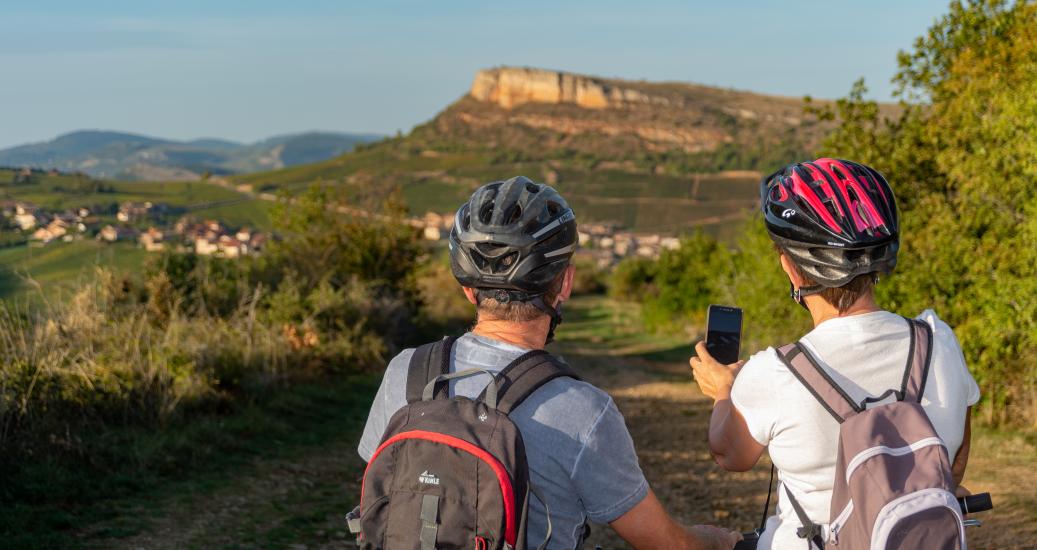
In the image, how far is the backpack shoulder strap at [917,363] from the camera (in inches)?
95.3

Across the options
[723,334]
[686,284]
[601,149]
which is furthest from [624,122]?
[723,334]

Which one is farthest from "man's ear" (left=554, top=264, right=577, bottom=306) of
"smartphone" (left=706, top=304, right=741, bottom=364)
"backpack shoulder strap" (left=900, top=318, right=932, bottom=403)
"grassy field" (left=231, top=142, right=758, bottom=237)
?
"grassy field" (left=231, top=142, right=758, bottom=237)

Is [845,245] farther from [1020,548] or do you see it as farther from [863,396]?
[1020,548]

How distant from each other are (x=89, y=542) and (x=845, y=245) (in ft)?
19.9

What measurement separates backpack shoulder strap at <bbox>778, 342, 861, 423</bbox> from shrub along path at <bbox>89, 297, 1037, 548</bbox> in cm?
559

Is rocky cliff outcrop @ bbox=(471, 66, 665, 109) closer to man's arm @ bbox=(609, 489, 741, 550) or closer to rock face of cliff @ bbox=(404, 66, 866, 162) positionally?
rock face of cliff @ bbox=(404, 66, 866, 162)

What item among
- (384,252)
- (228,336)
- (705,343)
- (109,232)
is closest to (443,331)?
(384,252)

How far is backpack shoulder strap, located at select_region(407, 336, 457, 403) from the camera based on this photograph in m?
2.54

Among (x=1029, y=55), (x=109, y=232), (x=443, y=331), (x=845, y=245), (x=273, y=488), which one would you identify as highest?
(x=1029, y=55)

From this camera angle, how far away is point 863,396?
238 centimetres

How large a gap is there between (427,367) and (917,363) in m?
1.30

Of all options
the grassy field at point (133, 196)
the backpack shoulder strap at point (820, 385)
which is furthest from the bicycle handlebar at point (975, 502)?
the grassy field at point (133, 196)

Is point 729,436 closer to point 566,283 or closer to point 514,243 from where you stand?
point 566,283

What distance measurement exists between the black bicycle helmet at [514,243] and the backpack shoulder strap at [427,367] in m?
0.20
